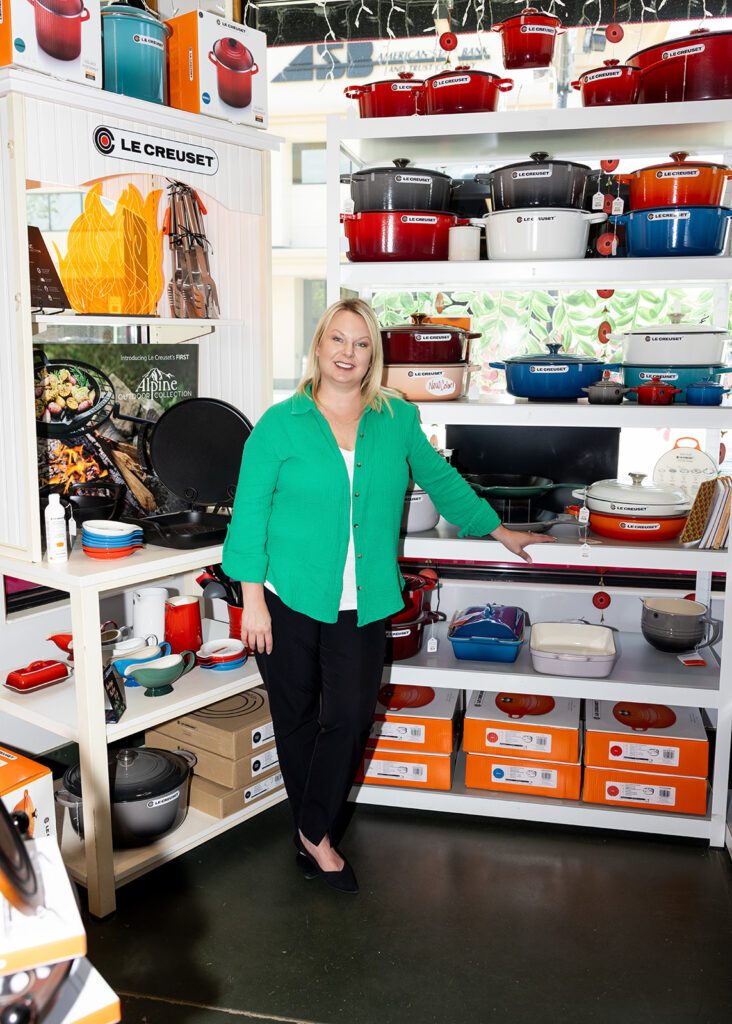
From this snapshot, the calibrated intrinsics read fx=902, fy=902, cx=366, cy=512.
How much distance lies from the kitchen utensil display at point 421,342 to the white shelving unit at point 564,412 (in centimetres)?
14

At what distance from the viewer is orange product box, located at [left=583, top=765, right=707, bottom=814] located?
2.64m

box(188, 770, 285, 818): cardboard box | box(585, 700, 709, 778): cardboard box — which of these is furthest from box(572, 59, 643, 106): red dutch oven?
box(188, 770, 285, 818): cardboard box

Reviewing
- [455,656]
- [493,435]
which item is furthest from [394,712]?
[493,435]

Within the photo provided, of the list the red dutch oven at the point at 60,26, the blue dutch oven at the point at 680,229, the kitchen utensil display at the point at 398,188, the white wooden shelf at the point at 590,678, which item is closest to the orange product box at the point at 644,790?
the white wooden shelf at the point at 590,678

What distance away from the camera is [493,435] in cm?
321

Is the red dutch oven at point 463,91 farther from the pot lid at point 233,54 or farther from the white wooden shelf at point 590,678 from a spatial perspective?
the white wooden shelf at point 590,678

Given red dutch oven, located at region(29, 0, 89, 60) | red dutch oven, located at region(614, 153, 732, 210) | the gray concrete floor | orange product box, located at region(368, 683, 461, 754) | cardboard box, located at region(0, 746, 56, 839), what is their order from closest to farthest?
cardboard box, located at region(0, 746, 56, 839) < the gray concrete floor < red dutch oven, located at region(29, 0, 89, 60) < red dutch oven, located at region(614, 153, 732, 210) < orange product box, located at region(368, 683, 461, 754)

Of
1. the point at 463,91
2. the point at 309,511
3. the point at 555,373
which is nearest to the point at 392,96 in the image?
the point at 463,91

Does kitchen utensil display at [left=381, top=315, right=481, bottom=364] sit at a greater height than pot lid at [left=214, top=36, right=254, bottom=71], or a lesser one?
lesser

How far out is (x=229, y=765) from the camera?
2654mm

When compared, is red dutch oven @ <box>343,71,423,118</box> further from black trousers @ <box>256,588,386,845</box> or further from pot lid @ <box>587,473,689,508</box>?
black trousers @ <box>256,588,386,845</box>

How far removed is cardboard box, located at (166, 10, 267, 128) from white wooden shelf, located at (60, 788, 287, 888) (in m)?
2.03

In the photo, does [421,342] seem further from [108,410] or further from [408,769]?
[408,769]

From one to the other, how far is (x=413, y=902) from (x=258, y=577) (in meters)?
0.94
